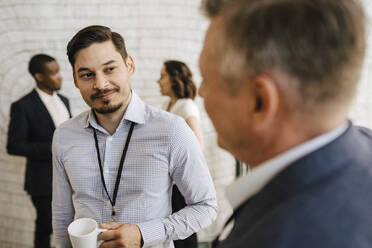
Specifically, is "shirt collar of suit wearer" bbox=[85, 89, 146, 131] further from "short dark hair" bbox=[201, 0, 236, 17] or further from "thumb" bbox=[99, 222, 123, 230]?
"short dark hair" bbox=[201, 0, 236, 17]

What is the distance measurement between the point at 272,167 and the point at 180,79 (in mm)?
2066

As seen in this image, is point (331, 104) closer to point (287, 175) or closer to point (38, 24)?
point (287, 175)

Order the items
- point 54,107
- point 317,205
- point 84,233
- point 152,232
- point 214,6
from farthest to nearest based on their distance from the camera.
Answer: point 54,107 < point 152,232 < point 84,233 < point 214,6 < point 317,205

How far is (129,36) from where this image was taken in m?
2.64

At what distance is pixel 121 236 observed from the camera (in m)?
1.03

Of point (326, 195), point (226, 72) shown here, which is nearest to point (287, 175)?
point (326, 195)

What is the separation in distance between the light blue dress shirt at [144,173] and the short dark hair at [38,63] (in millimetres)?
1338

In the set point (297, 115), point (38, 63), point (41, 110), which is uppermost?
point (297, 115)

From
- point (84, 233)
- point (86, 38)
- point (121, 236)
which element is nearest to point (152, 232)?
point (121, 236)

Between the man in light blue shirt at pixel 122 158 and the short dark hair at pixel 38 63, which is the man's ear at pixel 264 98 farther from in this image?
the short dark hair at pixel 38 63

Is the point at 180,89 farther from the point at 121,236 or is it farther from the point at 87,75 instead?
the point at 121,236

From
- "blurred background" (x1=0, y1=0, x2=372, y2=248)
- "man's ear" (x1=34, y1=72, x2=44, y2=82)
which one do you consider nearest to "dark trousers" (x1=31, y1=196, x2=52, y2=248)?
"blurred background" (x1=0, y1=0, x2=372, y2=248)

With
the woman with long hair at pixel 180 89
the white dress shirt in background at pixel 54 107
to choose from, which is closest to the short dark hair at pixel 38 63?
the white dress shirt in background at pixel 54 107

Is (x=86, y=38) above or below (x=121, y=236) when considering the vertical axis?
above
